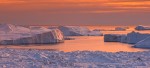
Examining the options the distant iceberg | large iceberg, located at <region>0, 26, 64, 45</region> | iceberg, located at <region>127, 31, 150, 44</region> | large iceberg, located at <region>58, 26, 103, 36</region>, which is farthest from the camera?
large iceberg, located at <region>58, 26, 103, 36</region>

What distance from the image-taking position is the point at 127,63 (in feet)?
34.3

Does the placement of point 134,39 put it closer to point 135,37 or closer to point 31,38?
point 135,37

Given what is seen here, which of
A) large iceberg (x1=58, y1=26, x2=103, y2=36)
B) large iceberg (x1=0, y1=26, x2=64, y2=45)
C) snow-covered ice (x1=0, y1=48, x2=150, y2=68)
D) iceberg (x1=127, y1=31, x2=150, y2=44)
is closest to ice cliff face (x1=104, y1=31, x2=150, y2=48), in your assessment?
iceberg (x1=127, y1=31, x2=150, y2=44)

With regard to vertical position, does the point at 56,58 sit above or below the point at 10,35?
above

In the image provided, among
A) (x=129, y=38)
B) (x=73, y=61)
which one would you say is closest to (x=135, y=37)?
(x=129, y=38)

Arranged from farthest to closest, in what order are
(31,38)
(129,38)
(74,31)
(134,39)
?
1. (74,31)
2. (129,38)
3. (31,38)
4. (134,39)

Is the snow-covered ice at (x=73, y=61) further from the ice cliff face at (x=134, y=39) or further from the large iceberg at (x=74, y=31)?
the large iceberg at (x=74, y=31)

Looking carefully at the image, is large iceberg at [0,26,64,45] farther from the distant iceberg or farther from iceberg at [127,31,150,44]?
iceberg at [127,31,150,44]

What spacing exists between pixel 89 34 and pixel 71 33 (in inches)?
174

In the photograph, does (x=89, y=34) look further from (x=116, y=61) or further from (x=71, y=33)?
(x=116, y=61)

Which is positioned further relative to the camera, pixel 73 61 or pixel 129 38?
pixel 129 38

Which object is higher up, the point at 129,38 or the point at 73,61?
the point at 73,61

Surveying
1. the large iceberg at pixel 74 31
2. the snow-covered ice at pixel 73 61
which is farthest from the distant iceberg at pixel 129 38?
the snow-covered ice at pixel 73 61

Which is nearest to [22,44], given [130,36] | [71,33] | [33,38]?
[33,38]
